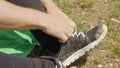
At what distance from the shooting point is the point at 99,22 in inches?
129

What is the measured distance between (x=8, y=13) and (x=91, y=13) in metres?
1.52

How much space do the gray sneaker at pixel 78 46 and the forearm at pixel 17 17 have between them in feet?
1.47

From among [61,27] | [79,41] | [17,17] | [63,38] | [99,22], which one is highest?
[17,17]

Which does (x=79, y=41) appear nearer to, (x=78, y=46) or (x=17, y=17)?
(x=78, y=46)

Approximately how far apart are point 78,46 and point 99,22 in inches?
27.6

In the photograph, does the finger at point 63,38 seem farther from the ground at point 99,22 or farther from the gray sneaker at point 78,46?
the ground at point 99,22

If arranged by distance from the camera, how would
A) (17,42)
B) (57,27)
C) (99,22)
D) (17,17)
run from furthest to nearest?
(99,22) → (17,42) → (57,27) → (17,17)

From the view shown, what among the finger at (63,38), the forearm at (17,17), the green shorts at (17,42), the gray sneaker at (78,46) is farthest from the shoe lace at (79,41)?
the forearm at (17,17)

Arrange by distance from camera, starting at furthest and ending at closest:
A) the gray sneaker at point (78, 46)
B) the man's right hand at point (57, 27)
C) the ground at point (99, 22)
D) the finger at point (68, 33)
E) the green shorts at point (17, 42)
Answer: the ground at point (99, 22) → the green shorts at point (17, 42) → the gray sneaker at point (78, 46) → the finger at point (68, 33) → the man's right hand at point (57, 27)

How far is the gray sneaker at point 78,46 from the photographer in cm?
258

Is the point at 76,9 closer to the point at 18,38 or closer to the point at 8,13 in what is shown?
the point at 18,38

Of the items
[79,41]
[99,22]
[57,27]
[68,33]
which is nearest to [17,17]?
[57,27]

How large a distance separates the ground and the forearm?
0.75 metres

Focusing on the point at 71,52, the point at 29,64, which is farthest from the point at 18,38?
the point at 29,64
